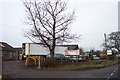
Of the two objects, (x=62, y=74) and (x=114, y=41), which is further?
(x=114, y=41)

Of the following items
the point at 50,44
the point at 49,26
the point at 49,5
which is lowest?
the point at 50,44

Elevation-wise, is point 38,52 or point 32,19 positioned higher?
point 32,19

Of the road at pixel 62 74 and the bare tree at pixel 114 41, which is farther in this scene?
the bare tree at pixel 114 41

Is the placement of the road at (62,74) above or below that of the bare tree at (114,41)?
below

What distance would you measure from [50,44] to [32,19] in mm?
4615

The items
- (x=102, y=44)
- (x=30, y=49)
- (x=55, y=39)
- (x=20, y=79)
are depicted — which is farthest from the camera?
(x=102, y=44)

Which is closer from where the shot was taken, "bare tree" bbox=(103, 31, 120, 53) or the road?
the road

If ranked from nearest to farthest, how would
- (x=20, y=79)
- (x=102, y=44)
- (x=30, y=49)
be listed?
(x=20, y=79)
(x=30, y=49)
(x=102, y=44)

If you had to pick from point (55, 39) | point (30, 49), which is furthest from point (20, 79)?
point (30, 49)

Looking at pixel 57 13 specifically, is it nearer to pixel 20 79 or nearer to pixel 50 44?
pixel 50 44

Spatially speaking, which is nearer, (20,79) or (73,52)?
(20,79)

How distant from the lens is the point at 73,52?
42.7m

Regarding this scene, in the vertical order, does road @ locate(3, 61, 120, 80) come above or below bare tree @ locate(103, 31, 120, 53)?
below

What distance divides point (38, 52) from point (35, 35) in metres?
17.6
